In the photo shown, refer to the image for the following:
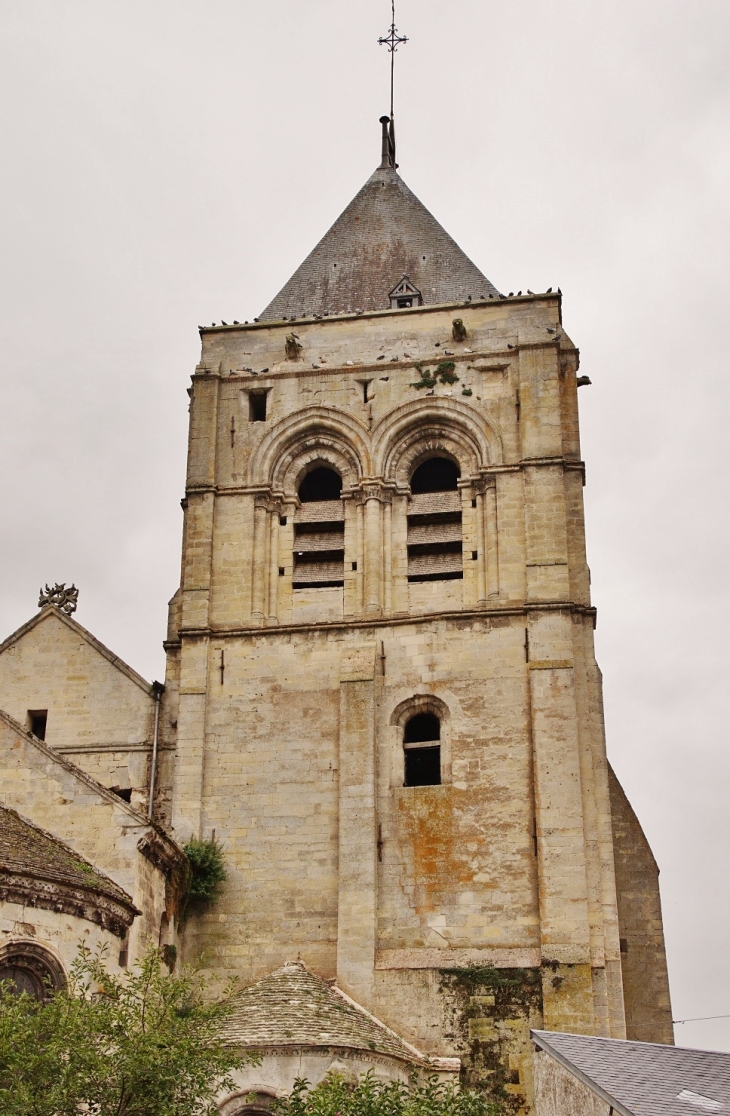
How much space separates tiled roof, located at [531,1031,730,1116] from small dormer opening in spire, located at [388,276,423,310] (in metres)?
15.2

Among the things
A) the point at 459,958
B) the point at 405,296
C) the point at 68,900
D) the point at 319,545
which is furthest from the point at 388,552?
the point at 68,900

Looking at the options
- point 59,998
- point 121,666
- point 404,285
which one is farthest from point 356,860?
point 404,285

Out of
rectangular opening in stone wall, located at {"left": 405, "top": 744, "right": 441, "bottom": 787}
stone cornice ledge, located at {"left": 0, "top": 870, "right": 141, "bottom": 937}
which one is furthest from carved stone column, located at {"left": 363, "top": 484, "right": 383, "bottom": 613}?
stone cornice ledge, located at {"left": 0, "top": 870, "right": 141, "bottom": 937}

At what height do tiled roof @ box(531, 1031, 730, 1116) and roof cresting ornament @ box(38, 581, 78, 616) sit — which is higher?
roof cresting ornament @ box(38, 581, 78, 616)

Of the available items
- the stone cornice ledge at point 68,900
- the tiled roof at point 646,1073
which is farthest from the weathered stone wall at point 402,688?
the tiled roof at point 646,1073

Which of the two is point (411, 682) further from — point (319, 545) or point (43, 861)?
point (43, 861)

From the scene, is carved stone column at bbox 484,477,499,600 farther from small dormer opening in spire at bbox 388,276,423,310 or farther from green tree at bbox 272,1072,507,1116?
green tree at bbox 272,1072,507,1116

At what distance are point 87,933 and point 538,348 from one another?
1320 cm

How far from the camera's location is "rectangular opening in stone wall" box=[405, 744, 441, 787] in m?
23.9

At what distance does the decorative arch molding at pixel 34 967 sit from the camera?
17234 millimetres

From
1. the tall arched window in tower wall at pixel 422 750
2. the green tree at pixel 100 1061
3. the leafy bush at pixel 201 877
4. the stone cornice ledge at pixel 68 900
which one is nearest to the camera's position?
the green tree at pixel 100 1061

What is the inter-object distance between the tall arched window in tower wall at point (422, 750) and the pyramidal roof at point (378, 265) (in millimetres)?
8301

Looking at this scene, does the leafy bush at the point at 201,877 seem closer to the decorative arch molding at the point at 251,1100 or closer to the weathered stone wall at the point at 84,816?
the weathered stone wall at the point at 84,816

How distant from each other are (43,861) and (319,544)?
8981 millimetres
